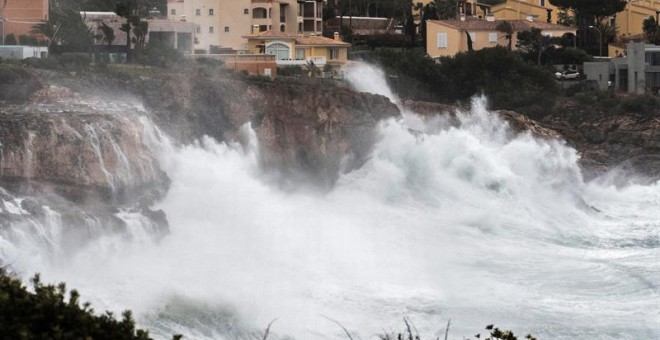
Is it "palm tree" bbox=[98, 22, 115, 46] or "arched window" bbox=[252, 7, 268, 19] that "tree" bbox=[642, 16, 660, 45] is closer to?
"arched window" bbox=[252, 7, 268, 19]

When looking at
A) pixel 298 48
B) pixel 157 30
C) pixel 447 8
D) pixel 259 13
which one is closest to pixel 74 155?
pixel 157 30

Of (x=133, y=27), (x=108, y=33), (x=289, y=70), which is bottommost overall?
(x=289, y=70)

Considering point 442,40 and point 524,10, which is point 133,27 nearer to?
point 442,40

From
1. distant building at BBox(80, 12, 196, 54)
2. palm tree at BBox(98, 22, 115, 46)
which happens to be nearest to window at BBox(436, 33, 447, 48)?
distant building at BBox(80, 12, 196, 54)

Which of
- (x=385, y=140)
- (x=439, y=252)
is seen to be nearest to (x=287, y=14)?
(x=385, y=140)

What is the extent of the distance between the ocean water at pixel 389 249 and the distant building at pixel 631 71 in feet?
41.4

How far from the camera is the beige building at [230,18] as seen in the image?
67.2 meters

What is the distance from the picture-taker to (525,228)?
48344 millimetres

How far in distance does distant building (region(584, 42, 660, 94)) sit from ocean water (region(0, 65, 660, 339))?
12.6 meters

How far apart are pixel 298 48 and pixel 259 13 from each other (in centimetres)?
505

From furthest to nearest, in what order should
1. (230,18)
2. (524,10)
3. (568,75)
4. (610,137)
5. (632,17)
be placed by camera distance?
(632,17), (524,10), (568,75), (230,18), (610,137)

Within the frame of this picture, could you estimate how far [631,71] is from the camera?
7112cm

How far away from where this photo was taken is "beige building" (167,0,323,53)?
6719cm

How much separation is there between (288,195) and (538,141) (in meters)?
16.2
